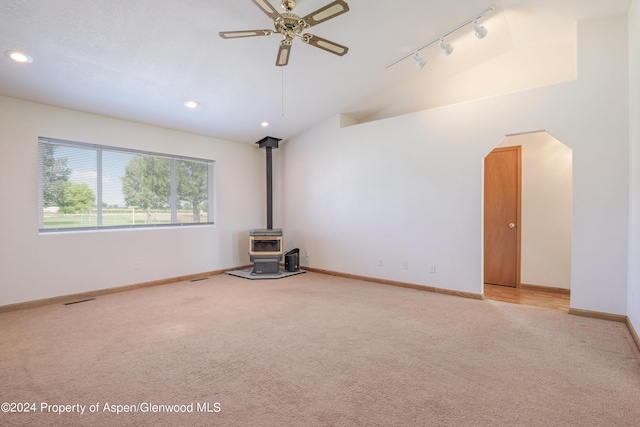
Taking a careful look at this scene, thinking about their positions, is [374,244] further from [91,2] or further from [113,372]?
[91,2]

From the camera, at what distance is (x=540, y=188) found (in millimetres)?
4551

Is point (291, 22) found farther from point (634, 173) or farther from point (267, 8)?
point (634, 173)

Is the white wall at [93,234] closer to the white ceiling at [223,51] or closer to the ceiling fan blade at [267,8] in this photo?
the white ceiling at [223,51]

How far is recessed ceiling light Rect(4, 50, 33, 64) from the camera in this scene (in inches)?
112

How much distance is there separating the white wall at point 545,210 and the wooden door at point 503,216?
0.38 feet

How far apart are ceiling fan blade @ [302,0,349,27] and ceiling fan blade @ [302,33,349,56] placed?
0.44ft

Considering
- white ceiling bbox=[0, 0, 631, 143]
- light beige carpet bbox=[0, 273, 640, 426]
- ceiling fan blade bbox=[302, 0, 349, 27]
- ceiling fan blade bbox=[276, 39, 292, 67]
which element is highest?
white ceiling bbox=[0, 0, 631, 143]

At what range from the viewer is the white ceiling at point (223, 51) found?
2.69 meters

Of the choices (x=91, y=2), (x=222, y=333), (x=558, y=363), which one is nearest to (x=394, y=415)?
(x=558, y=363)

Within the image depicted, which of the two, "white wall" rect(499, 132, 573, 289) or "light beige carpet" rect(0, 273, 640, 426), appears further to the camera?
"white wall" rect(499, 132, 573, 289)

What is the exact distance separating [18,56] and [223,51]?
1886 millimetres

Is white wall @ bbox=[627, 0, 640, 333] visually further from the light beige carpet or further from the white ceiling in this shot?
the white ceiling

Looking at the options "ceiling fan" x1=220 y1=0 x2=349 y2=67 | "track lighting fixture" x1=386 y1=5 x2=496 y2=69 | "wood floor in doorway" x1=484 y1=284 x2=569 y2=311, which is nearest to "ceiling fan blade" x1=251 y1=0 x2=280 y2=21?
"ceiling fan" x1=220 y1=0 x2=349 y2=67

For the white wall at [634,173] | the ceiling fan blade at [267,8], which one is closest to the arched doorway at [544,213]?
the white wall at [634,173]
